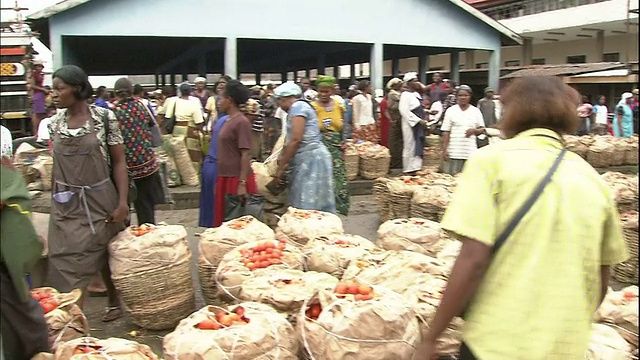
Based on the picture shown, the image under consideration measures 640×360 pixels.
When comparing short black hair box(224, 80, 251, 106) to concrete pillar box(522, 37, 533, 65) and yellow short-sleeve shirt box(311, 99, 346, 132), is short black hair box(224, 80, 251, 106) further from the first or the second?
concrete pillar box(522, 37, 533, 65)

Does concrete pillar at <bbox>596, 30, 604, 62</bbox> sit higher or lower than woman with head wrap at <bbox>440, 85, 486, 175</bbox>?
higher

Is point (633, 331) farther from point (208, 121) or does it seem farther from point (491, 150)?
point (208, 121)

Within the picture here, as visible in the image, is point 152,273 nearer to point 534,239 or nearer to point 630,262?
point 534,239

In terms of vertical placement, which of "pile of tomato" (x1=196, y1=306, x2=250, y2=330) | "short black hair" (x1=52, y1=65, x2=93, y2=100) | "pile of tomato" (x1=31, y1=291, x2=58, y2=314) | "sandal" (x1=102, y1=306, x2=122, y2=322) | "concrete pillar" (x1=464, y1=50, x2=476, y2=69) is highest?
"concrete pillar" (x1=464, y1=50, x2=476, y2=69)

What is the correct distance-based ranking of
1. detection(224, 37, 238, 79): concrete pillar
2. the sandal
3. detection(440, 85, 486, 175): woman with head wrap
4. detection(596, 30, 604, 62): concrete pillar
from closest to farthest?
the sandal, detection(440, 85, 486, 175): woman with head wrap, detection(224, 37, 238, 79): concrete pillar, detection(596, 30, 604, 62): concrete pillar

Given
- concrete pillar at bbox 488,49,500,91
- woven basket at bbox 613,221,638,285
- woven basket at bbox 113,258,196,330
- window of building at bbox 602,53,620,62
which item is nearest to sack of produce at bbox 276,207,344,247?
woven basket at bbox 113,258,196,330

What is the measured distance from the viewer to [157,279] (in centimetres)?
361

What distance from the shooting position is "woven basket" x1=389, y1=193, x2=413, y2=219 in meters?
6.62

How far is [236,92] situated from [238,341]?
284 centimetres

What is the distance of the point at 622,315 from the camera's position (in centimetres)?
320

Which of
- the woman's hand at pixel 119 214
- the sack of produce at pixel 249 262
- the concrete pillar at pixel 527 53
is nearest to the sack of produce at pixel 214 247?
the sack of produce at pixel 249 262

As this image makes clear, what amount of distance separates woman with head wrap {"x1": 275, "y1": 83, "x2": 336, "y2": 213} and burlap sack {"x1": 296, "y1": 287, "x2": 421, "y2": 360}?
2.68m

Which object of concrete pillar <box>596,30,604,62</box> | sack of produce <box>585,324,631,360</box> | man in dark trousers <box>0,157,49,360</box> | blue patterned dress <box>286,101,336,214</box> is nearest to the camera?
man in dark trousers <box>0,157,49,360</box>

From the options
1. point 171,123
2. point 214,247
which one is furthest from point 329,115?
point 171,123
